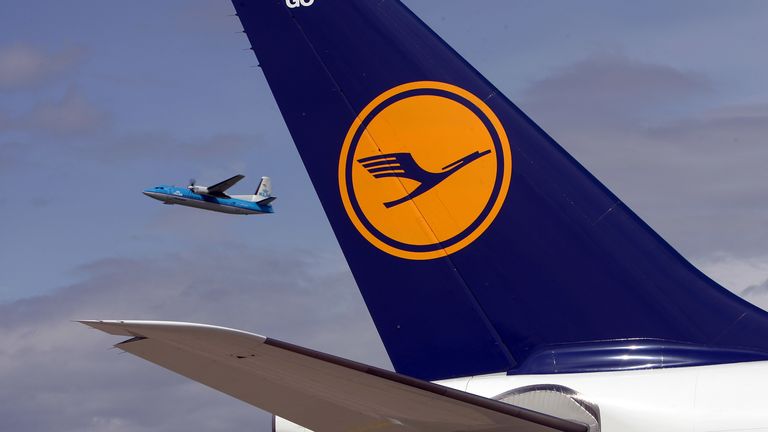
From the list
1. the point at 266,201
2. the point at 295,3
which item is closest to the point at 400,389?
the point at 295,3

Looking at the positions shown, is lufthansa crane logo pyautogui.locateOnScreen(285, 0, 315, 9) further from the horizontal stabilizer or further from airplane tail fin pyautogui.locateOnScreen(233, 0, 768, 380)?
the horizontal stabilizer

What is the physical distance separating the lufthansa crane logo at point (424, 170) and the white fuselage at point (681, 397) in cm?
199

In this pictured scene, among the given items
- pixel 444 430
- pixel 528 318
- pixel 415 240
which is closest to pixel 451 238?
pixel 415 240

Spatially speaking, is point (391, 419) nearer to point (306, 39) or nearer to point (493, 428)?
point (493, 428)

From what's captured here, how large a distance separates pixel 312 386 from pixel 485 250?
353cm

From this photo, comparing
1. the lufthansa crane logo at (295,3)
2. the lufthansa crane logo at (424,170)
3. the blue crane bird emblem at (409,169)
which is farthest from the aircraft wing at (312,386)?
the lufthansa crane logo at (295,3)

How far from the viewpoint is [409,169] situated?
10.3 meters

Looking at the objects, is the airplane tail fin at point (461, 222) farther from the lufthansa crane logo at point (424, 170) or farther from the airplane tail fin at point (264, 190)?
the airplane tail fin at point (264, 190)

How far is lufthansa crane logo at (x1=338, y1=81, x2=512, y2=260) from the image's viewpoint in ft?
33.0

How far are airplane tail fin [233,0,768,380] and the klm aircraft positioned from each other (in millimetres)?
13

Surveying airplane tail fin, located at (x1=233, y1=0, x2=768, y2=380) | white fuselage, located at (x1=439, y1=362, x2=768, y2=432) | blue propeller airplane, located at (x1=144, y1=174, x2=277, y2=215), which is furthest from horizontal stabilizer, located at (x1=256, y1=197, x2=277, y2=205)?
white fuselage, located at (x1=439, y1=362, x2=768, y2=432)

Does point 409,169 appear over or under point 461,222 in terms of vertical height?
over

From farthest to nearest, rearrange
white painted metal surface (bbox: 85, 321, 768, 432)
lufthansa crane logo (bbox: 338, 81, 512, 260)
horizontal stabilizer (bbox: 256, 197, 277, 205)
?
horizontal stabilizer (bbox: 256, 197, 277, 205) → lufthansa crane logo (bbox: 338, 81, 512, 260) → white painted metal surface (bbox: 85, 321, 768, 432)

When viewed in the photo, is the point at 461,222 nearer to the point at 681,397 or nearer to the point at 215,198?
the point at 681,397
